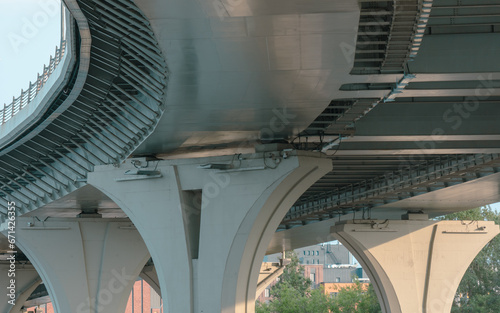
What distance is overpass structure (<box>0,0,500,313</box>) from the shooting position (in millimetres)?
16531

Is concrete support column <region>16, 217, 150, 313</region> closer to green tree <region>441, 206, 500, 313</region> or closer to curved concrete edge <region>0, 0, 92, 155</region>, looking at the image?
curved concrete edge <region>0, 0, 92, 155</region>

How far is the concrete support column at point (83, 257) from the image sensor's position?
1523 inches

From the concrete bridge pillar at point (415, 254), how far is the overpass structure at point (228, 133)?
428 mm

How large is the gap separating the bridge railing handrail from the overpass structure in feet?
1.10

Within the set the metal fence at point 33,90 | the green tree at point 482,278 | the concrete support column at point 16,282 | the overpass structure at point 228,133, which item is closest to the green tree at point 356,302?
the green tree at point 482,278

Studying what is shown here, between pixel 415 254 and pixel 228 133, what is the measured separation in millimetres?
23169

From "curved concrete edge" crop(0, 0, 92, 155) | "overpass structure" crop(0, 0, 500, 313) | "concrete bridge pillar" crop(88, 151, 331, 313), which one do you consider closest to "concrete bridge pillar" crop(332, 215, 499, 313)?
"overpass structure" crop(0, 0, 500, 313)

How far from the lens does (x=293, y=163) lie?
24.8 meters

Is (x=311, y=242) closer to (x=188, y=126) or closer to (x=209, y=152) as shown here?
(x=209, y=152)

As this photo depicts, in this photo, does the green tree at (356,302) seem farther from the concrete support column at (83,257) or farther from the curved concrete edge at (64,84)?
the curved concrete edge at (64,84)

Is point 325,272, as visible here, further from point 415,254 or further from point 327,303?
point 415,254

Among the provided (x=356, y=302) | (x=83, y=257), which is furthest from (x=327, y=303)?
(x=83, y=257)

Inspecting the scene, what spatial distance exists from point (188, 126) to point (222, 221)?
3442 millimetres

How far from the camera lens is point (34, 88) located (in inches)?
1102
